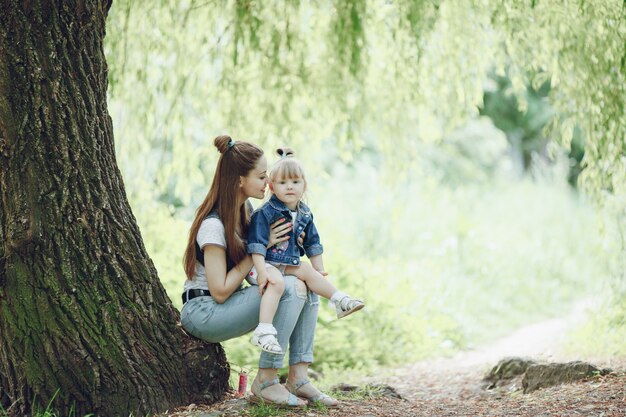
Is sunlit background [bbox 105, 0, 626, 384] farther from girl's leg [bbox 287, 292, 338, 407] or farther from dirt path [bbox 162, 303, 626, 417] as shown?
girl's leg [bbox 287, 292, 338, 407]

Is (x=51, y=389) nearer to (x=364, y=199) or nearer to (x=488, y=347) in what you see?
(x=488, y=347)

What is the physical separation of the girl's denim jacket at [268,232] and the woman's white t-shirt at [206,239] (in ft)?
0.39

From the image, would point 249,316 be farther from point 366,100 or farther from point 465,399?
point 366,100

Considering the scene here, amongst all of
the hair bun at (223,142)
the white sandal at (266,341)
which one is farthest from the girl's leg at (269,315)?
the hair bun at (223,142)

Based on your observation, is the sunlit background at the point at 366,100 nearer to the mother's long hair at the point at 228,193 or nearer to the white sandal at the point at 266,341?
the mother's long hair at the point at 228,193

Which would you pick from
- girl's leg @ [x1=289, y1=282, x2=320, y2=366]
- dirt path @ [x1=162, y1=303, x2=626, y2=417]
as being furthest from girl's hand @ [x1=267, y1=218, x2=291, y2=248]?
dirt path @ [x1=162, y1=303, x2=626, y2=417]

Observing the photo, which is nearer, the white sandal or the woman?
the white sandal

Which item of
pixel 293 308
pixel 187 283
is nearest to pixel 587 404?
pixel 293 308

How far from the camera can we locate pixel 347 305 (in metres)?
3.28

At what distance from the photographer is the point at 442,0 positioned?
5012 mm

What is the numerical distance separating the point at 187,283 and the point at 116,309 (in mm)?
353

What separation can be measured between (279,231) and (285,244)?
66mm

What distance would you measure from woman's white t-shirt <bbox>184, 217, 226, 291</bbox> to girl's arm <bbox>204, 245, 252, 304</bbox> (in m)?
0.02

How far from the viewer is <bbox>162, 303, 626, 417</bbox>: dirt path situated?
3.40m
